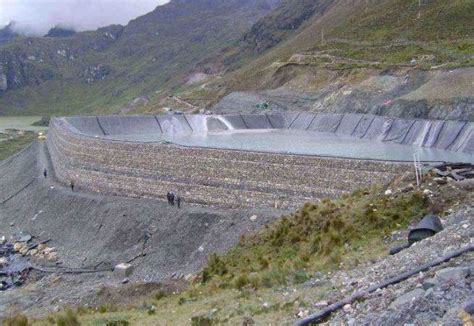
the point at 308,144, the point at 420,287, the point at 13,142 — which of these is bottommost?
the point at 13,142

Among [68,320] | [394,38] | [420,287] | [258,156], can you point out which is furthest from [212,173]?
[394,38]

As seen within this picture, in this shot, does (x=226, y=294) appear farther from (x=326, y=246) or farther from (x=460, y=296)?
(x=460, y=296)

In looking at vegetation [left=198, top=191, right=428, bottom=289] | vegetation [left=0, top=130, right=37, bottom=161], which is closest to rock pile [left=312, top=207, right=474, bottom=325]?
vegetation [left=198, top=191, right=428, bottom=289]

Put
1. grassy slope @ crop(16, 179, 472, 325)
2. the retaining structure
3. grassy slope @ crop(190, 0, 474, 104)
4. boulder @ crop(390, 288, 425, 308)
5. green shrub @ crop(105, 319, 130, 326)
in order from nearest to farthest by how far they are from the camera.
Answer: boulder @ crop(390, 288, 425, 308) < grassy slope @ crop(16, 179, 472, 325) < green shrub @ crop(105, 319, 130, 326) < the retaining structure < grassy slope @ crop(190, 0, 474, 104)

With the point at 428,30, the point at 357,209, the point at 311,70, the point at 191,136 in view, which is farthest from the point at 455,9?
the point at 357,209

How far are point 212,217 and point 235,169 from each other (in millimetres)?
3070

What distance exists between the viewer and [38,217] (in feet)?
120

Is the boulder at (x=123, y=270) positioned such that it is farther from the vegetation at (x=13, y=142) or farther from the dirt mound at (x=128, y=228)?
the vegetation at (x=13, y=142)

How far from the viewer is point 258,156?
28.2 m

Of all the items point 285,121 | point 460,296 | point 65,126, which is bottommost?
point 285,121

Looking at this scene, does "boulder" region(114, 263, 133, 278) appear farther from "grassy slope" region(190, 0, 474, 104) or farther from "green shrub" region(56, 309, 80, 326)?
"grassy slope" region(190, 0, 474, 104)

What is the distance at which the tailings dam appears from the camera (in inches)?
1011

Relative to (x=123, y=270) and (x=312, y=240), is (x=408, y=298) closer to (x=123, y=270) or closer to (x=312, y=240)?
(x=312, y=240)

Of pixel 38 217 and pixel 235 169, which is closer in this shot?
pixel 235 169
